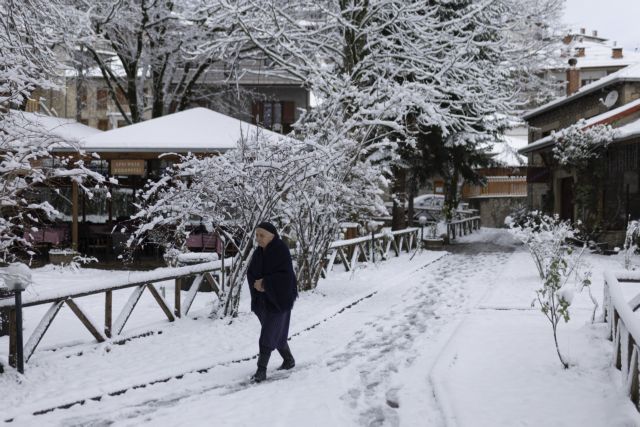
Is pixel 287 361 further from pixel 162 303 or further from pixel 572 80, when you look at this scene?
pixel 572 80

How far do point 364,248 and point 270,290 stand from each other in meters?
10.7

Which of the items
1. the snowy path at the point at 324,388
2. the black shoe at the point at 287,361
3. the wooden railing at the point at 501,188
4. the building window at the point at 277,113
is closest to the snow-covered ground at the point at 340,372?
the snowy path at the point at 324,388

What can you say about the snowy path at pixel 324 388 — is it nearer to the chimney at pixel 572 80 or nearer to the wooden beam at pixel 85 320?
the wooden beam at pixel 85 320

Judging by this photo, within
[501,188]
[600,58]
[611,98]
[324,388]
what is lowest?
[324,388]

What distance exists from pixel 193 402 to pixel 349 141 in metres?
6.12

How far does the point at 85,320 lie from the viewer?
24.1 feet

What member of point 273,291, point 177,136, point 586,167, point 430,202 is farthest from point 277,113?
point 273,291

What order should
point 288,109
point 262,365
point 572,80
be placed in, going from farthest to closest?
point 288,109, point 572,80, point 262,365

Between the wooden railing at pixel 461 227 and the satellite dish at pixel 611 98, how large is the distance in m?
7.75

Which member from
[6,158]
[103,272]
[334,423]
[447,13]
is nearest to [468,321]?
[334,423]

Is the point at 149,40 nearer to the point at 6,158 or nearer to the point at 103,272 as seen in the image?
the point at 103,272

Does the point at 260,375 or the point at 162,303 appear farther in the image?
the point at 162,303

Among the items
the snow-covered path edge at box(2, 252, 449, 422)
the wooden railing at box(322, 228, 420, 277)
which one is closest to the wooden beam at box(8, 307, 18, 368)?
the snow-covered path edge at box(2, 252, 449, 422)

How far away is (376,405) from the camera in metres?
5.74
